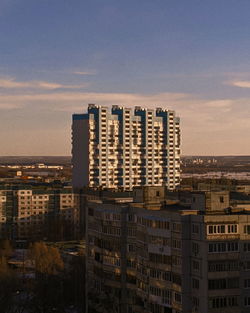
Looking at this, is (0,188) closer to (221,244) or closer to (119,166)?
(119,166)

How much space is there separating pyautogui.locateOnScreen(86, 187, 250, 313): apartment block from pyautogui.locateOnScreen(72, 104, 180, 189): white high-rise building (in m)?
53.9

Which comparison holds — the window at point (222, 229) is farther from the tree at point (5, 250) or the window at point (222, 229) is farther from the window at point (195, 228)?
the tree at point (5, 250)

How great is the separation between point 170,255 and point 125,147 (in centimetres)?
6354

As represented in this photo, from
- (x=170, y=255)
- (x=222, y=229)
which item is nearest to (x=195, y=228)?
(x=222, y=229)

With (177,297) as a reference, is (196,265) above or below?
above

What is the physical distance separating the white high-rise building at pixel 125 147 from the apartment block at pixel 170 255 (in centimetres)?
5386

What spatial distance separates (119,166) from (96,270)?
57428 mm

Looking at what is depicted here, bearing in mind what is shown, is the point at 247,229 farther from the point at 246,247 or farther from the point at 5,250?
the point at 5,250

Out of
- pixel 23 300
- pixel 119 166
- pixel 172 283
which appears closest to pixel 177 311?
pixel 172 283

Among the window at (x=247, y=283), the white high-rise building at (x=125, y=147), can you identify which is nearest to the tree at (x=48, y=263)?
the window at (x=247, y=283)

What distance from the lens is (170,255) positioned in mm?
26438

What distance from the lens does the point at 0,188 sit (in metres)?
72.8

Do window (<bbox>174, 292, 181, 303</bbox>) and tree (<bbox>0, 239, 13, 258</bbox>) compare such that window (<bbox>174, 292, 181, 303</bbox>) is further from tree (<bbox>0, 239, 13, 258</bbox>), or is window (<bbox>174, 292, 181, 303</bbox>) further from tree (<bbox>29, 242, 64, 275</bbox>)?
tree (<bbox>0, 239, 13, 258</bbox>)

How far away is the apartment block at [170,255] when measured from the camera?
981 inches
